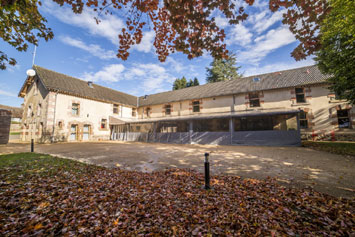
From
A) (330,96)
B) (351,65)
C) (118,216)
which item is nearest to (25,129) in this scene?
(118,216)

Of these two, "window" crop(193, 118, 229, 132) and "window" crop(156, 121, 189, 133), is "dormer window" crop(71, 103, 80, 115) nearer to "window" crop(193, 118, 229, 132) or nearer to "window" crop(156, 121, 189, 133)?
"window" crop(156, 121, 189, 133)

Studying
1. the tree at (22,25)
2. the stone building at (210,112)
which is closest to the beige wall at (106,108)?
the stone building at (210,112)

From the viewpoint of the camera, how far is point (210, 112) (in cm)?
1628

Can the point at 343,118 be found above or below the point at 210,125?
above

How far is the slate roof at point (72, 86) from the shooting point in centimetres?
1455

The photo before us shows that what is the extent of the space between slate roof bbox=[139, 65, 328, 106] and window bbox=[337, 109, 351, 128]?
2.97 metres

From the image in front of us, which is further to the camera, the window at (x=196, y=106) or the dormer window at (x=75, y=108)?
the window at (x=196, y=106)

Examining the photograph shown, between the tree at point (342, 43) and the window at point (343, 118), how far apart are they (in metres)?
5.03

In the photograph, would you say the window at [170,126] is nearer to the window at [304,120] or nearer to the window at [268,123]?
the window at [268,123]

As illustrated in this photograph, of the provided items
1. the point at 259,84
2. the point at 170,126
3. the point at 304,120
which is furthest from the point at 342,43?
the point at 170,126

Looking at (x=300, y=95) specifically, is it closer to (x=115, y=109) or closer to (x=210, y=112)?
(x=210, y=112)

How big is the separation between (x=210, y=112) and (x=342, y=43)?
1058cm

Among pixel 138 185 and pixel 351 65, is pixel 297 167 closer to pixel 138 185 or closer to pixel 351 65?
pixel 138 185

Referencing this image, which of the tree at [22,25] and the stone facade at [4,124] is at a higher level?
the tree at [22,25]
